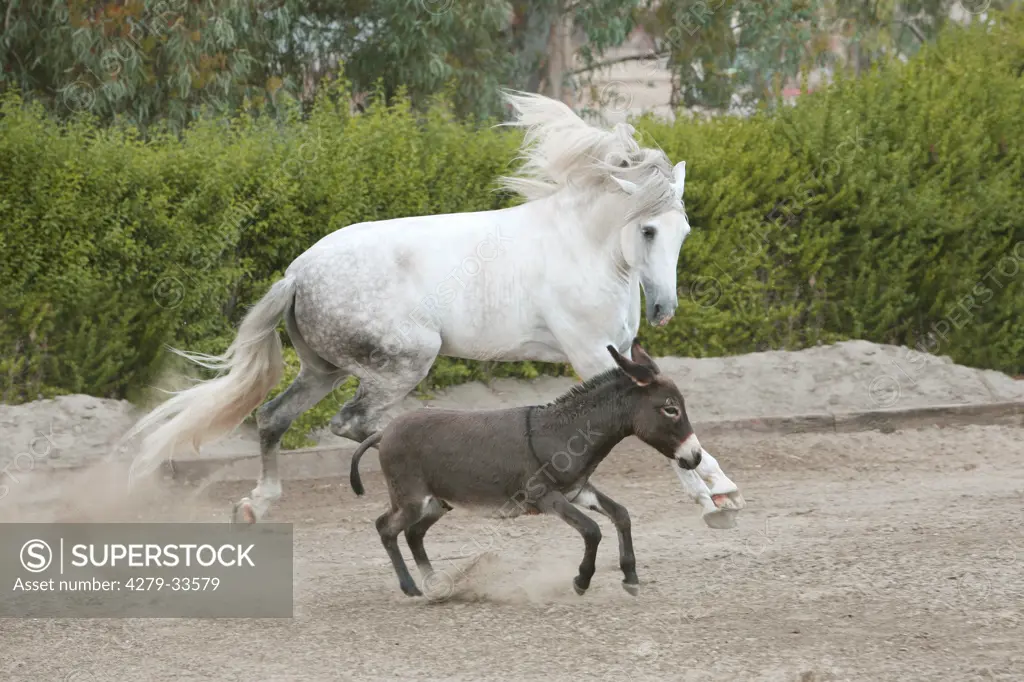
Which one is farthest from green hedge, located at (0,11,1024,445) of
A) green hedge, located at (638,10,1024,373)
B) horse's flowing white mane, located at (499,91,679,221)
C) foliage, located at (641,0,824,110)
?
foliage, located at (641,0,824,110)

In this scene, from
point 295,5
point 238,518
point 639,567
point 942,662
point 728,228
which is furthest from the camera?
point 295,5

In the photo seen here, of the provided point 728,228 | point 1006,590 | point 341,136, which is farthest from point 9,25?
point 1006,590

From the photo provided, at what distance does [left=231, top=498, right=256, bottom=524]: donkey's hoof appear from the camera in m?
6.91

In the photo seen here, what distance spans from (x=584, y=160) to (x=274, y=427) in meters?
2.07

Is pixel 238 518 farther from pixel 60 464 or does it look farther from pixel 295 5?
pixel 295 5

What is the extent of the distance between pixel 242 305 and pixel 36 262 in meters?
1.41

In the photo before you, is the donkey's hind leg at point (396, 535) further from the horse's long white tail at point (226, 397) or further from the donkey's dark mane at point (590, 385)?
the horse's long white tail at point (226, 397)

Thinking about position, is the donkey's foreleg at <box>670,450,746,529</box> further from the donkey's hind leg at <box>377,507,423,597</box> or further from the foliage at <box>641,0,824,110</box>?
the foliage at <box>641,0,824,110</box>

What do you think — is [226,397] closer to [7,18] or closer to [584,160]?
[584,160]

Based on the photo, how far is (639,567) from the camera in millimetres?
6441

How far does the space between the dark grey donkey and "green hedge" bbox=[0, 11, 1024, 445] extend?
3306 millimetres

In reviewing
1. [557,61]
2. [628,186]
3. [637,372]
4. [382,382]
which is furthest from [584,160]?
[557,61]

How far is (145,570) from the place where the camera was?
665 centimetres

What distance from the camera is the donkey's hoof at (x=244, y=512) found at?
6906mm
